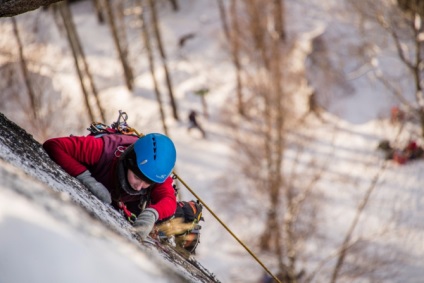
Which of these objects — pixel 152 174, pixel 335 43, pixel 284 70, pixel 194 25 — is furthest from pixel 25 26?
pixel 152 174

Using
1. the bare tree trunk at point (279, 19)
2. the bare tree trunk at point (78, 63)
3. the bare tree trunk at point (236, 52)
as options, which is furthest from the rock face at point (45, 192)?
the bare tree trunk at point (279, 19)

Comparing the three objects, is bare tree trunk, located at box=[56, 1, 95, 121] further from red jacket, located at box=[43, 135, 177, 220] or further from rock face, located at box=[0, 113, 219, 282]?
rock face, located at box=[0, 113, 219, 282]

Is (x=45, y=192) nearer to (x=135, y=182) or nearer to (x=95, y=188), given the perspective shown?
(x=95, y=188)

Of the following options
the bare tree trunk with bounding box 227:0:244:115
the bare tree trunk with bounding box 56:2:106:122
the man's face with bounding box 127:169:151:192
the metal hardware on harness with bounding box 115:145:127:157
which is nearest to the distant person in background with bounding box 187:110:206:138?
the bare tree trunk with bounding box 227:0:244:115

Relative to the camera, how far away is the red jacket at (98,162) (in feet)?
10.8

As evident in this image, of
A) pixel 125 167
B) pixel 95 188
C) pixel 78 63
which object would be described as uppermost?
pixel 95 188

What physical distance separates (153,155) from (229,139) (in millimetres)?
15948

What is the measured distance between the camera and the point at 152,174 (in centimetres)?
360

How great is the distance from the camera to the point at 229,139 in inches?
766

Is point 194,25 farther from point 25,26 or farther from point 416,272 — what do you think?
point 416,272

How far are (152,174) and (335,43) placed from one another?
65.6 feet

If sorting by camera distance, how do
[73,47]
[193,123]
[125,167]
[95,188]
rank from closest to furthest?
[95,188] → [125,167] → [73,47] → [193,123]

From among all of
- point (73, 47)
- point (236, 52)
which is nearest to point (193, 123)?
point (236, 52)

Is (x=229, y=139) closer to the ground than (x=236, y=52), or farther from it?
closer to the ground
